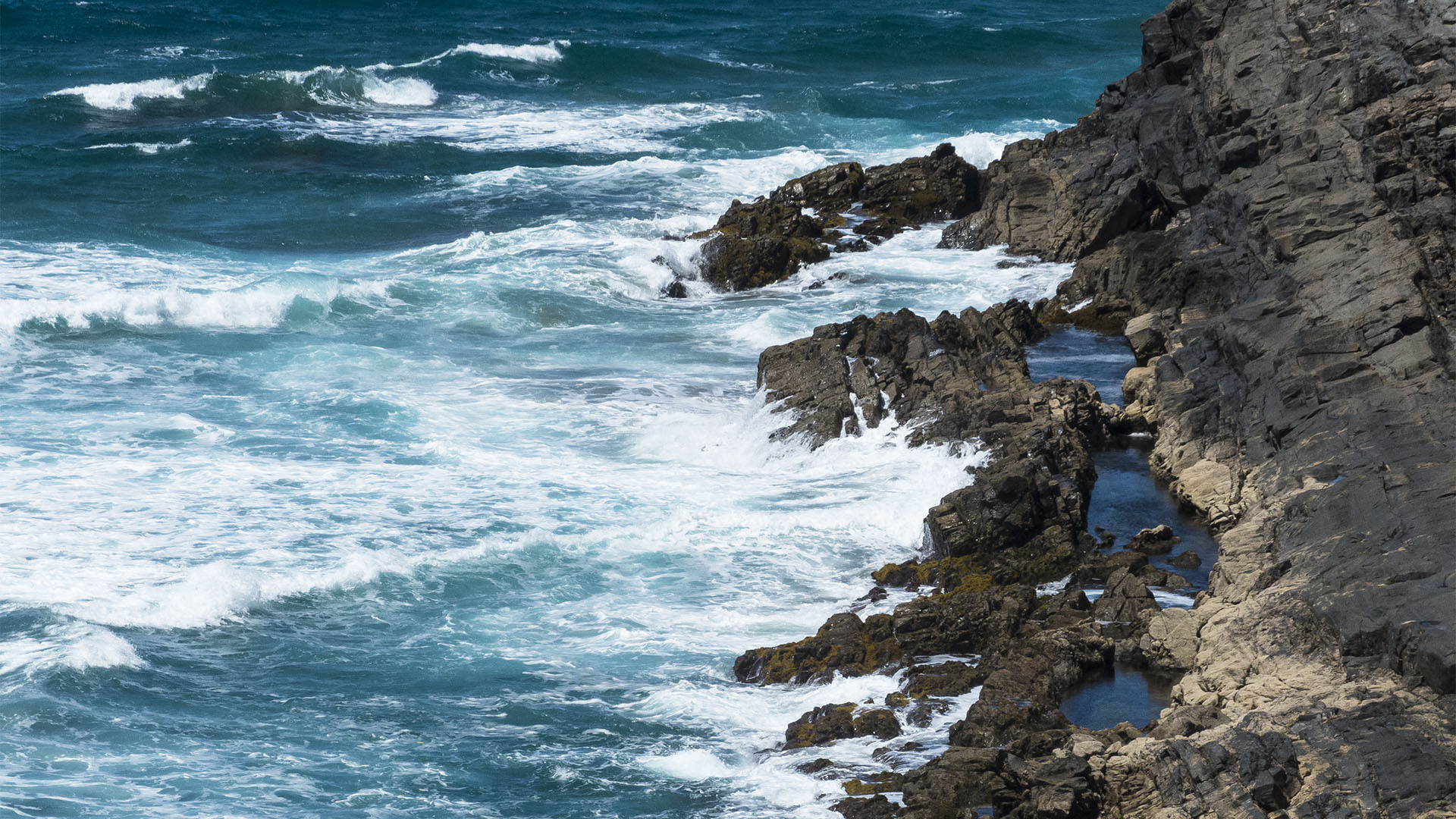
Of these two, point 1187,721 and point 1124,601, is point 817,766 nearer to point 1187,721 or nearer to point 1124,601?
point 1187,721

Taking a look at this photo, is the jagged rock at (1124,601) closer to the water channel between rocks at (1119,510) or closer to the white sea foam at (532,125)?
the water channel between rocks at (1119,510)

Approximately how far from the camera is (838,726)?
12852 millimetres

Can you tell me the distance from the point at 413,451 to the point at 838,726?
959 centimetres

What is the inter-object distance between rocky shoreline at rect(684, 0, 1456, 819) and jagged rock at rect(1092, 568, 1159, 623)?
3 cm

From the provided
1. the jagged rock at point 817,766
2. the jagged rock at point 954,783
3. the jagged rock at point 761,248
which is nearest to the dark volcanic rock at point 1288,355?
the jagged rock at point 954,783

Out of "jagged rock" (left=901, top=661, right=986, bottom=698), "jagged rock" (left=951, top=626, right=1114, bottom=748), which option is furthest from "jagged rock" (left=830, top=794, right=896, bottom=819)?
"jagged rock" (left=901, top=661, right=986, bottom=698)

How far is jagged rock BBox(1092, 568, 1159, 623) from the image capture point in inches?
565

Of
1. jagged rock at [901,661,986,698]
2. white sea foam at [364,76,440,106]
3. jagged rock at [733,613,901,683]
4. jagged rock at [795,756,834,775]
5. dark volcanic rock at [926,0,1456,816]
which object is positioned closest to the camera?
dark volcanic rock at [926,0,1456,816]

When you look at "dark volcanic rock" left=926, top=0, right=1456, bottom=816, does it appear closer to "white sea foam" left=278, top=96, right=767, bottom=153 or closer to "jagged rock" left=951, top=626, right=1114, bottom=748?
"jagged rock" left=951, top=626, right=1114, bottom=748

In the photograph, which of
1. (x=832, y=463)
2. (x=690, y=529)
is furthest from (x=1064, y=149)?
(x=690, y=529)

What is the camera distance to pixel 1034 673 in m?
13.1

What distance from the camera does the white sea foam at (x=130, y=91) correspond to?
4272 centimetres

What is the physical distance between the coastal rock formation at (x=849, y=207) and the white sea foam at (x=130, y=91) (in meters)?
21.1

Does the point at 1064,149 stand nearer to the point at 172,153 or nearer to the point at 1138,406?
the point at 1138,406
